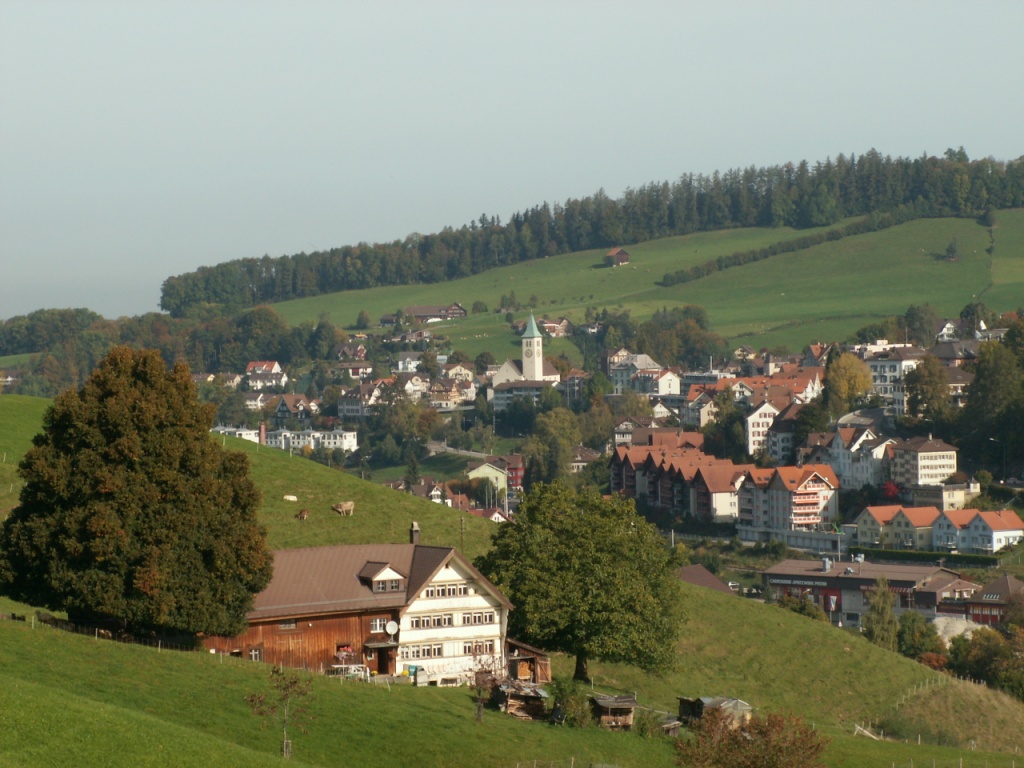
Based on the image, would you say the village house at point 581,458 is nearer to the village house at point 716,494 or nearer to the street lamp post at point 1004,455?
the village house at point 716,494

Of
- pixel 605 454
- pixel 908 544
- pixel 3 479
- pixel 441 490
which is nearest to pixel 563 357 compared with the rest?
pixel 605 454

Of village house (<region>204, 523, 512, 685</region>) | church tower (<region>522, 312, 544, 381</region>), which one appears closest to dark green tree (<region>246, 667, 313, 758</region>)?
village house (<region>204, 523, 512, 685</region>)

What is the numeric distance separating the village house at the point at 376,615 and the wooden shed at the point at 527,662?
1.71ft

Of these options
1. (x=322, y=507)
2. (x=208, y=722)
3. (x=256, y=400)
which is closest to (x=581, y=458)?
(x=256, y=400)

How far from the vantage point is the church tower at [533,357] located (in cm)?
18875

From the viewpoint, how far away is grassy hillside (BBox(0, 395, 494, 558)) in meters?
49.0

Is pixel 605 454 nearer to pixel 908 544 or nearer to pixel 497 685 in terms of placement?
pixel 908 544

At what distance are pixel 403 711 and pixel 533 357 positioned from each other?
158583mm

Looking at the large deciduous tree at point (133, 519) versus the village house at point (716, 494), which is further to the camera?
the village house at point (716, 494)

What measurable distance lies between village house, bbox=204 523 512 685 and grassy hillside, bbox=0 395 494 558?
28.6 feet

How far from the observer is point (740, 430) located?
5536 inches

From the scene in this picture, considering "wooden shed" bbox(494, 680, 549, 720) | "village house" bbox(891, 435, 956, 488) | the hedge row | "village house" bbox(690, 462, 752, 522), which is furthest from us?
"village house" bbox(690, 462, 752, 522)

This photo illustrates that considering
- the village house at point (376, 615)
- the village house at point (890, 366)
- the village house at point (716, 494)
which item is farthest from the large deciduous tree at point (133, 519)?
the village house at point (890, 366)

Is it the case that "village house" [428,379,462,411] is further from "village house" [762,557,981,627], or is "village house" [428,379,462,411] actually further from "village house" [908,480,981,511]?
"village house" [762,557,981,627]
